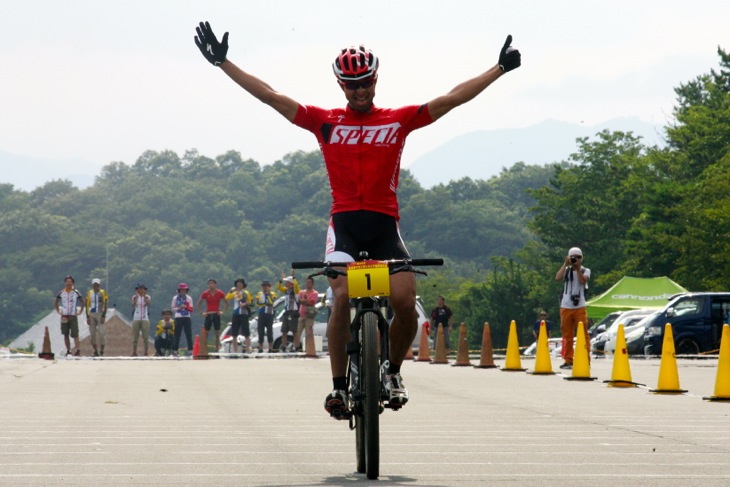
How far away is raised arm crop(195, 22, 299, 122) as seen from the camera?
33.3ft

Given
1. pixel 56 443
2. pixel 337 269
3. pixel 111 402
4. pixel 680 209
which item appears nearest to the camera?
pixel 337 269

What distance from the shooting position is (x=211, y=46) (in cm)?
1052

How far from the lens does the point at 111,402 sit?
1683 centimetres

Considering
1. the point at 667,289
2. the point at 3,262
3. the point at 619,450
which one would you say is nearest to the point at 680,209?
the point at 667,289

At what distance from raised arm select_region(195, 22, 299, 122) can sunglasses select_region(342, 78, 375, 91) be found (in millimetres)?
365

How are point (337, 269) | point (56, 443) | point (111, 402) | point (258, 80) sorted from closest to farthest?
point (337, 269)
point (258, 80)
point (56, 443)
point (111, 402)

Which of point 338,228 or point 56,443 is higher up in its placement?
point 338,228

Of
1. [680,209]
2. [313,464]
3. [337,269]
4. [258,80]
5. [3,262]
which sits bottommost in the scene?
[313,464]

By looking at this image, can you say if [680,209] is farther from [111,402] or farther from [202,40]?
[202,40]

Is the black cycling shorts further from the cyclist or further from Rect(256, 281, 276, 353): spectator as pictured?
Rect(256, 281, 276, 353): spectator

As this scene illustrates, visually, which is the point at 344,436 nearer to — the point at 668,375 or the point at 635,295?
the point at 668,375

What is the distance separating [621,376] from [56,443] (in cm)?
1023

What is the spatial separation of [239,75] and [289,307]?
27.4 metres

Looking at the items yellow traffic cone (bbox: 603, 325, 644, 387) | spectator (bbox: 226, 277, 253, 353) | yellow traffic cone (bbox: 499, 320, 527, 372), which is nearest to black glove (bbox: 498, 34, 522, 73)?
yellow traffic cone (bbox: 603, 325, 644, 387)
